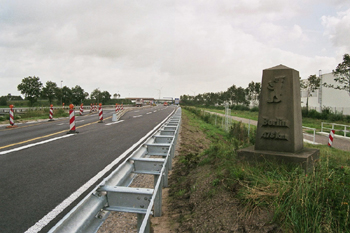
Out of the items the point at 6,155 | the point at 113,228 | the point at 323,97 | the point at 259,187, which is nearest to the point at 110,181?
the point at 113,228

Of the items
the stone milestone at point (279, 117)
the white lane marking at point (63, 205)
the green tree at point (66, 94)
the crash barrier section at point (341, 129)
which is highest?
the green tree at point (66, 94)

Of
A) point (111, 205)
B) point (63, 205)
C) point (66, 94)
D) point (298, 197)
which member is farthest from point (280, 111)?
point (66, 94)

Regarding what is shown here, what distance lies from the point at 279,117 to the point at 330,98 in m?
47.6

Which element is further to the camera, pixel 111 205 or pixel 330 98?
pixel 330 98

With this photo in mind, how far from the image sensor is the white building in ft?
138

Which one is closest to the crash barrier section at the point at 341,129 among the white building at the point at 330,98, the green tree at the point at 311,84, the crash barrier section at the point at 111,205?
the white building at the point at 330,98

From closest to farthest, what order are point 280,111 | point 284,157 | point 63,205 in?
point 63,205 → point 284,157 → point 280,111

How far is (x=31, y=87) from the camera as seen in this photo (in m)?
51.3

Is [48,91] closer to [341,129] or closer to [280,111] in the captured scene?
[341,129]

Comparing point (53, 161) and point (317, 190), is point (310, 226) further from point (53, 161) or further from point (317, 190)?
point (53, 161)

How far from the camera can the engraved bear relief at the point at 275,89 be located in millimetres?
5531

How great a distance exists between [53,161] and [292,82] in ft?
19.8

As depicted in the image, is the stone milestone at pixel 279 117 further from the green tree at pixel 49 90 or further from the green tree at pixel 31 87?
the green tree at pixel 49 90

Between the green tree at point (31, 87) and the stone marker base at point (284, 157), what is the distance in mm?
54107
